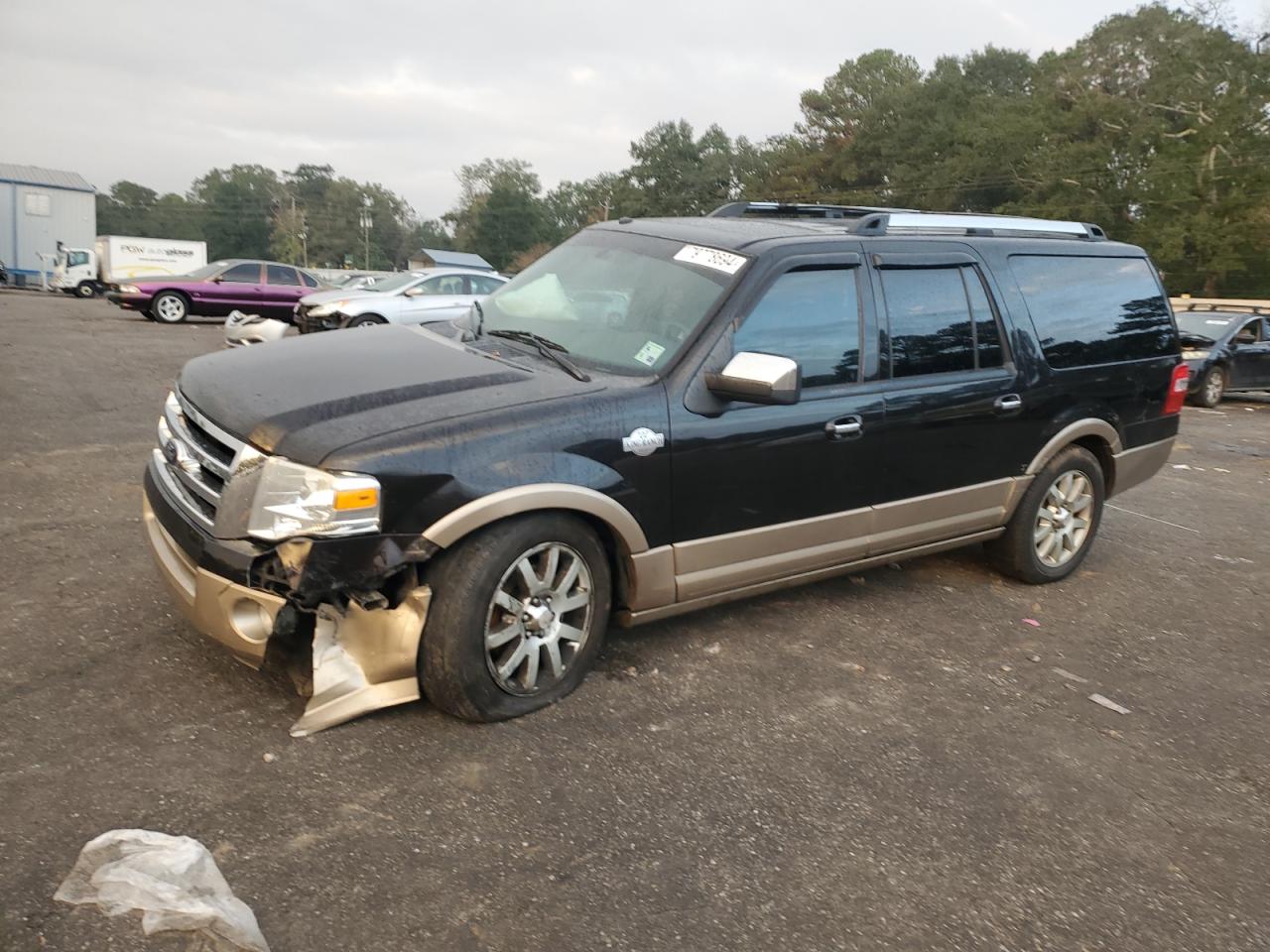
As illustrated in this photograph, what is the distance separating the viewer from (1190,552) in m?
6.52

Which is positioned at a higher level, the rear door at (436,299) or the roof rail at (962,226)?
the roof rail at (962,226)

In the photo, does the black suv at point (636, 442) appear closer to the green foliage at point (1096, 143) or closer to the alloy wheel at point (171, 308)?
the alloy wheel at point (171, 308)

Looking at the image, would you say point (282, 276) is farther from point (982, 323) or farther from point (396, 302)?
point (982, 323)

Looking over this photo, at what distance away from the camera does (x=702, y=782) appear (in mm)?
3227

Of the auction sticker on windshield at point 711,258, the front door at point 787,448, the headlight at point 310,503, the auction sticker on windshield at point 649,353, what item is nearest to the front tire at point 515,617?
the headlight at point 310,503

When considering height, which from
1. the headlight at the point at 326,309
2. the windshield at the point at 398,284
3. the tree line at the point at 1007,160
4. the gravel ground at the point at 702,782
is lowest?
the gravel ground at the point at 702,782

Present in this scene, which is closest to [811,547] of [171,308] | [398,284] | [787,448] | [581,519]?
[787,448]

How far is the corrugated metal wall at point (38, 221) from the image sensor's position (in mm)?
48031

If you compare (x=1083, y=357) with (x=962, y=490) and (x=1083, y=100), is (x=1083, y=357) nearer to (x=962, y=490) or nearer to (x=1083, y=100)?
(x=962, y=490)

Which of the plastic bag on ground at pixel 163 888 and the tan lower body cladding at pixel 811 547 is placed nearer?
the plastic bag on ground at pixel 163 888

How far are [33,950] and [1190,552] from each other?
21.8 feet

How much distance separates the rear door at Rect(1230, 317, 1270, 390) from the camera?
16.0 meters

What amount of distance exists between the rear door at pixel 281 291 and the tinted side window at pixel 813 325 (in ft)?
59.6

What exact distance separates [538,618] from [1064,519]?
→ 11.2 feet
